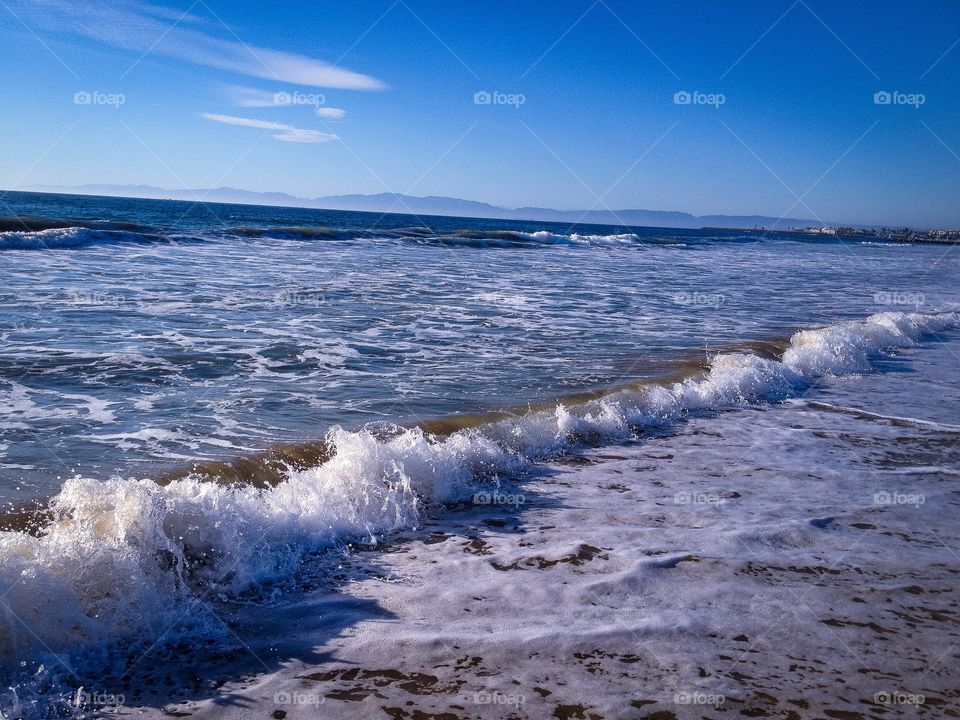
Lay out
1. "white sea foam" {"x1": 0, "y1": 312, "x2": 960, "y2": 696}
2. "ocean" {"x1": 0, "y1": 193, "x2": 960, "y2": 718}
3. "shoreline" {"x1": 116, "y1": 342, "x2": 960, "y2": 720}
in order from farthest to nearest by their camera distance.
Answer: "white sea foam" {"x1": 0, "y1": 312, "x2": 960, "y2": 696}
"ocean" {"x1": 0, "y1": 193, "x2": 960, "y2": 718}
"shoreline" {"x1": 116, "y1": 342, "x2": 960, "y2": 720}

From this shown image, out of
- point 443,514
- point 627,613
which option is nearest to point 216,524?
point 443,514

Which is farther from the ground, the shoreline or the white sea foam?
the white sea foam

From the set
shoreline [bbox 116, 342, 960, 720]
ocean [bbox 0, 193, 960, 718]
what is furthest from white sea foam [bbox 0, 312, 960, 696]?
shoreline [bbox 116, 342, 960, 720]

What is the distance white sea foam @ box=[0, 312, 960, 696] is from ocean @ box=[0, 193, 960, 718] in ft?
0.06

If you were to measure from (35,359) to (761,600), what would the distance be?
29.0 feet

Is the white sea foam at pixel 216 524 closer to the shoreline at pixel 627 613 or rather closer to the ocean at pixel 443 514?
the ocean at pixel 443 514

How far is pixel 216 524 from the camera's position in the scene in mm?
4531

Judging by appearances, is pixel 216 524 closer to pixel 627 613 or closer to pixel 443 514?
pixel 443 514

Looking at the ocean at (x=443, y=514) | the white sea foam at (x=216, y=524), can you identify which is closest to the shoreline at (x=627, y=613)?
the ocean at (x=443, y=514)

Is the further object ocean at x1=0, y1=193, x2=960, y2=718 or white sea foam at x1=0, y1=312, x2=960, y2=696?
white sea foam at x1=0, y1=312, x2=960, y2=696

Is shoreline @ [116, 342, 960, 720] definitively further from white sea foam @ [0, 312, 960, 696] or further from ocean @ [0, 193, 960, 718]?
white sea foam @ [0, 312, 960, 696]

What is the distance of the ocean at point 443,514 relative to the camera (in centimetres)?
339

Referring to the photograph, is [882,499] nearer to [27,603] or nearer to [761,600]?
[761,600]

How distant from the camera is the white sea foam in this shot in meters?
3.60
